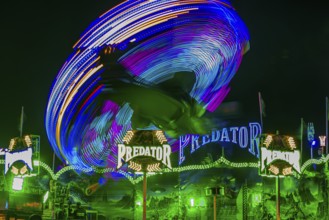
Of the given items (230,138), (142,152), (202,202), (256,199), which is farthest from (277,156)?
(230,138)

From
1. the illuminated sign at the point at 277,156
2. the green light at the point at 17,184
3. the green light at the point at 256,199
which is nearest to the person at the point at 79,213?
the green light at the point at 17,184

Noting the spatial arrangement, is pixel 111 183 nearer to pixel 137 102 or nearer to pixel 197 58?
pixel 137 102

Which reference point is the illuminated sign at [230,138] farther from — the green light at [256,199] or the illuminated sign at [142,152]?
the illuminated sign at [142,152]

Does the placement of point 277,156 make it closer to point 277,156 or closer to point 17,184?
point 277,156

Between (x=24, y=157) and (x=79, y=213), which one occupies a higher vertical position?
(x=24, y=157)

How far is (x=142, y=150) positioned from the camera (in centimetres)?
1989

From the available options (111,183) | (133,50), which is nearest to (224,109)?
(111,183)

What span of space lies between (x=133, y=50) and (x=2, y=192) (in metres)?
10.6

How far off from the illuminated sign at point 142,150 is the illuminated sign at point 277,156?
4337mm

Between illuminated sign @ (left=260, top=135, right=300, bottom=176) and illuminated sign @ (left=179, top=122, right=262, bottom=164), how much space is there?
1164cm

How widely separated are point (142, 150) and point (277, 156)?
5786mm

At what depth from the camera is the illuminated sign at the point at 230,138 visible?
33750 mm

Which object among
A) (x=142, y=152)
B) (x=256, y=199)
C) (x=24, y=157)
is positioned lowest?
(x=256, y=199)

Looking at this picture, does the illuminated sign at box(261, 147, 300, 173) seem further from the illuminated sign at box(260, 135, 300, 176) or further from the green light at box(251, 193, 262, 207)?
the green light at box(251, 193, 262, 207)
